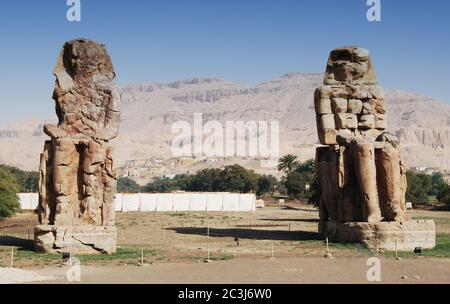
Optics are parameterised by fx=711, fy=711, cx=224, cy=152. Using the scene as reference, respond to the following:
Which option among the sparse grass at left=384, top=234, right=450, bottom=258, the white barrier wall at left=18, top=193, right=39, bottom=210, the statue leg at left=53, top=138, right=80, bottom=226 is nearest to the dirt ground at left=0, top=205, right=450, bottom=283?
the sparse grass at left=384, top=234, right=450, bottom=258

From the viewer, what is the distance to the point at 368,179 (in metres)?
18.5

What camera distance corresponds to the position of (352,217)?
19625 mm

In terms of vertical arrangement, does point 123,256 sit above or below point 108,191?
below

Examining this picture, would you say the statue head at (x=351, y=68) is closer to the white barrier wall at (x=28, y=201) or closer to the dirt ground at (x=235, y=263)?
the dirt ground at (x=235, y=263)

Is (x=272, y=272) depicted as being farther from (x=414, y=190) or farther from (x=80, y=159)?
(x=414, y=190)

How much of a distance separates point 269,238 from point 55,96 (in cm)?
800

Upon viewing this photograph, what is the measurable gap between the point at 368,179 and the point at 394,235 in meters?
1.60

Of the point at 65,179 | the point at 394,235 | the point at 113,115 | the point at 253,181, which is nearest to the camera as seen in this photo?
the point at 65,179

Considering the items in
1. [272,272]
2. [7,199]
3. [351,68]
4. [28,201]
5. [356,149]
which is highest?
[351,68]

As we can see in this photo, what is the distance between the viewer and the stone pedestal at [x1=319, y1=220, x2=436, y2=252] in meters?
17.9

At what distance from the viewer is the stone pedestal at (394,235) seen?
706 inches

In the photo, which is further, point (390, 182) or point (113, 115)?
point (390, 182)

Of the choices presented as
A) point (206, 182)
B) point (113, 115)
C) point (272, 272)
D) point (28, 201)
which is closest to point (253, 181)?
point (206, 182)
